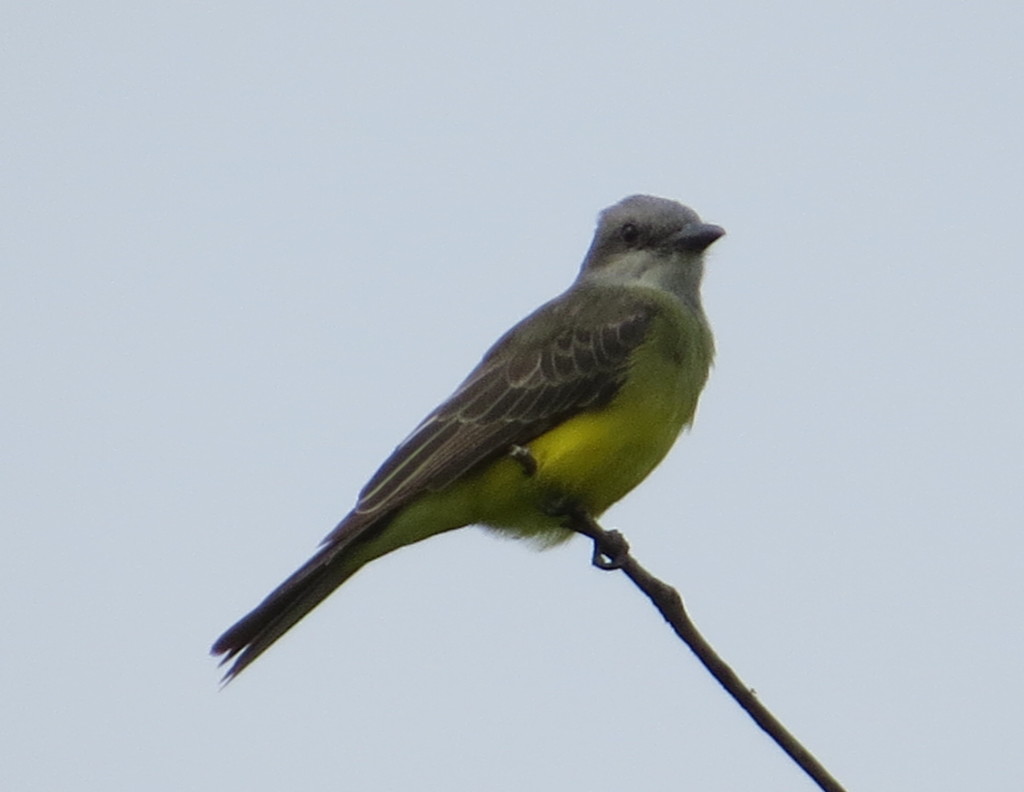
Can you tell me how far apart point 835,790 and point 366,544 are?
Answer: 12.8 ft

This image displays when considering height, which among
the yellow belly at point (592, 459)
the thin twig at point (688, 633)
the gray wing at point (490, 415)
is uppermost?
the gray wing at point (490, 415)

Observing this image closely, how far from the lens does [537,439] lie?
7.58 metres


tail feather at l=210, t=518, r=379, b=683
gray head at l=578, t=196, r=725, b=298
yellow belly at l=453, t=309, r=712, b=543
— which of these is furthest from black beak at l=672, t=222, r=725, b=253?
tail feather at l=210, t=518, r=379, b=683

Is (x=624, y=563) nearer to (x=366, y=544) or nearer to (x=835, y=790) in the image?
(x=835, y=790)

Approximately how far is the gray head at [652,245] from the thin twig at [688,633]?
286 centimetres

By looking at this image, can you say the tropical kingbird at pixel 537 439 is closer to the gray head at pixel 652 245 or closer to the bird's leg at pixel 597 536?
the gray head at pixel 652 245

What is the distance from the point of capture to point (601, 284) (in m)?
9.09

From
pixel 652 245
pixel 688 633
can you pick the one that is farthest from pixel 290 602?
pixel 652 245

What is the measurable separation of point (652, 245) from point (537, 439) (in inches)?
77.6

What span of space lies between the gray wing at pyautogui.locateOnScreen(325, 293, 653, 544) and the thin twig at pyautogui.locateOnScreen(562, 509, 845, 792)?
124cm

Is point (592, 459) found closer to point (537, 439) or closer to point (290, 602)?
point (537, 439)

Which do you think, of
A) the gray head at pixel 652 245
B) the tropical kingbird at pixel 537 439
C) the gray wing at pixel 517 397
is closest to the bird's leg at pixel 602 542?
the tropical kingbird at pixel 537 439

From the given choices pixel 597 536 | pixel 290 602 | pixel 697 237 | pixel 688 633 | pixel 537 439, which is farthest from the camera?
pixel 697 237

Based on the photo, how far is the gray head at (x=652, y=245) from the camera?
8.88m
